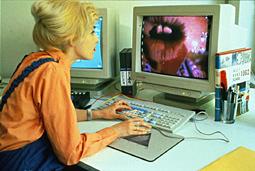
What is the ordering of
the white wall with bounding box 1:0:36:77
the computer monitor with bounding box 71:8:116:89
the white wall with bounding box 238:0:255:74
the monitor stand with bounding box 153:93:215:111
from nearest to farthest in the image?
1. the monitor stand with bounding box 153:93:215:111
2. the computer monitor with bounding box 71:8:116:89
3. the white wall with bounding box 1:0:36:77
4. the white wall with bounding box 238:0:255:74

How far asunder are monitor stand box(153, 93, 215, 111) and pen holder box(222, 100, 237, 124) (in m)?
0.17

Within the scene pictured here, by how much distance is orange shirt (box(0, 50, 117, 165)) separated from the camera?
1050 millimetres

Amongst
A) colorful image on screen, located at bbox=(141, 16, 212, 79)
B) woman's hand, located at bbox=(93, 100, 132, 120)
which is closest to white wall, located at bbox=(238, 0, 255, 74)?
colorful image on screen, located at bbox=(141, 16, 212, 79)

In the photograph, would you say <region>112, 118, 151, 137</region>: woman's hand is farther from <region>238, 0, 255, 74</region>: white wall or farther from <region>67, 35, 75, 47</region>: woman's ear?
<region>238, 0, 255, 74</region>: white wall

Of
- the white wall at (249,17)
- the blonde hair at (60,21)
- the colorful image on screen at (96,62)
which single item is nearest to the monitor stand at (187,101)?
the colorful image on screen at (96,62)

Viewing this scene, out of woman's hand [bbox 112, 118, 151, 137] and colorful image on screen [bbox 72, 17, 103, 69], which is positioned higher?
colorful image on screen [bbox 72, 17, 103, 69]

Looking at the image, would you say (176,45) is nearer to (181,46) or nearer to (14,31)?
(181,46)

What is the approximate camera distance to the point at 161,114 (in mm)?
1419

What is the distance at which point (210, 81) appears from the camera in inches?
56.6

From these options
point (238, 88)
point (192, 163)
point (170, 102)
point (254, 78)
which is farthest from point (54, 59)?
point (254, 78)

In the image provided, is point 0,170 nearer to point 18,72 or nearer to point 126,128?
point 18,72

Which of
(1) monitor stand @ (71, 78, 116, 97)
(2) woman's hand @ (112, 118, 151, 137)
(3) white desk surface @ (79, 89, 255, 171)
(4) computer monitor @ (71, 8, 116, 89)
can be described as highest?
(4) computer monitor @ (71, 8, 116, 89)

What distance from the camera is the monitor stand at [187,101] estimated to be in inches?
61.1

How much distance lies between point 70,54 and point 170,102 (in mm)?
601
